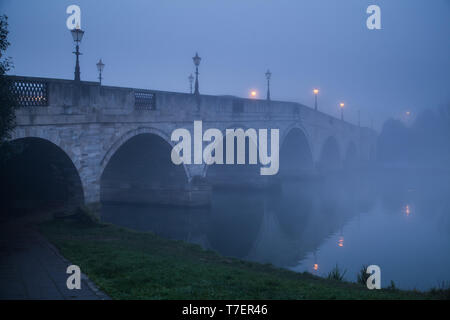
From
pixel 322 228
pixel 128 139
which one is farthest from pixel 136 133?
pixel 322 228

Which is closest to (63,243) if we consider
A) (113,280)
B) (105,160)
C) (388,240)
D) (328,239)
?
(113,280)

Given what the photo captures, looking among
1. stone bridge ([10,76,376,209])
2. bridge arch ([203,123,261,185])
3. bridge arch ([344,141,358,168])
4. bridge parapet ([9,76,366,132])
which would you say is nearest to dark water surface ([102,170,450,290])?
bridge arch ([203,123,261,185])

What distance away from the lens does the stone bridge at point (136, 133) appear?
1351 cm

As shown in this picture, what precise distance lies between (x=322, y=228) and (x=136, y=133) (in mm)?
10931

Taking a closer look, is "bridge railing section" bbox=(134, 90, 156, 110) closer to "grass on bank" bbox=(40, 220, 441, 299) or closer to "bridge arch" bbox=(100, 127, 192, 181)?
"bridge arch" bbox=(100, 127, 192, 181)

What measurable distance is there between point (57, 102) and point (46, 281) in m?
8.03

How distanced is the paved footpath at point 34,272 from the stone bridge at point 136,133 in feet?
11.3

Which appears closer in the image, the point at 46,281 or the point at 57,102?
the point at 46,281

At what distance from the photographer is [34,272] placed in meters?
7.61

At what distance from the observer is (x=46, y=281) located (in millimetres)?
7117

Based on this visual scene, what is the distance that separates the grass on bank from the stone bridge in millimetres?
3322
